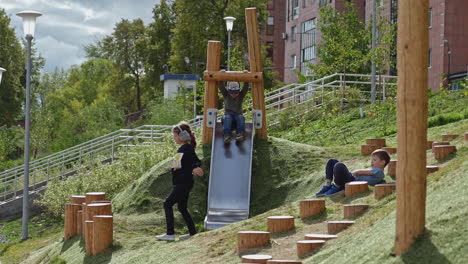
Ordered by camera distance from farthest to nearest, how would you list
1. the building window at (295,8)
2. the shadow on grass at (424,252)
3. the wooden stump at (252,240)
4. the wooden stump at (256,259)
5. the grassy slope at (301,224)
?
the building window at (295,8) < the wooden stump at (252,240) < the wooden stump at (256,259) < the grassy slope at (301,224) < the shadow on grass at (424,252)

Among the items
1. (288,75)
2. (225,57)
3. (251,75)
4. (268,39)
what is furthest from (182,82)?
(251,75)

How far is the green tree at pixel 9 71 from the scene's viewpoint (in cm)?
A: 5838

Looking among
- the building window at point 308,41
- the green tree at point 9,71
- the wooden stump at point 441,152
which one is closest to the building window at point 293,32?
the building window at point 308,41

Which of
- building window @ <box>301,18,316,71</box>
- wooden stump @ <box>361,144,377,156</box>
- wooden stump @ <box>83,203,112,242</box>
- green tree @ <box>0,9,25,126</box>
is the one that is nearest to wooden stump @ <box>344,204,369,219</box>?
wooden stump @ <box>83,203,112,242</box>

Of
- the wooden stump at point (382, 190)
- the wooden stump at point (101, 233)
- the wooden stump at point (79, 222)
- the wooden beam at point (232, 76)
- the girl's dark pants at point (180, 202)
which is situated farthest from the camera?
the wooden beam at point (232, 76)

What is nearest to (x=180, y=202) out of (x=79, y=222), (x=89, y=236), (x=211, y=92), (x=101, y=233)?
(x=101, y=233)

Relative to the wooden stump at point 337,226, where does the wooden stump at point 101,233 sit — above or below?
below

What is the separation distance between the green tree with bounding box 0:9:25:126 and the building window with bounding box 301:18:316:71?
1840cm

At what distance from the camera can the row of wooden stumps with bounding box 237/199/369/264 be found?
9.12 m

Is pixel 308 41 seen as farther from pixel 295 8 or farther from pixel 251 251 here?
pixel 251 251

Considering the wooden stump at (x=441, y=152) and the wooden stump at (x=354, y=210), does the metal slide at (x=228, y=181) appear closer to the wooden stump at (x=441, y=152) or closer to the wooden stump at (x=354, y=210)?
the wooden stump at (x=441, y=152)

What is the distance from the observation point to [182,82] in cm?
5412

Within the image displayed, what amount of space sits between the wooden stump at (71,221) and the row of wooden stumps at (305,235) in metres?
4.90

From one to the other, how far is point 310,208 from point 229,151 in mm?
5847
